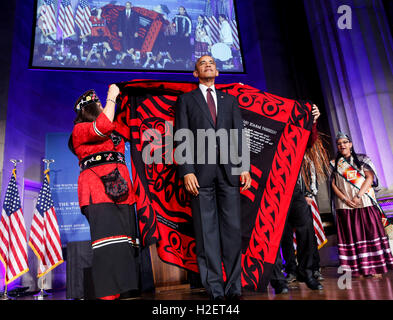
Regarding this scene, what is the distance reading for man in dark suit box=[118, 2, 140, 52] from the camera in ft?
21.2

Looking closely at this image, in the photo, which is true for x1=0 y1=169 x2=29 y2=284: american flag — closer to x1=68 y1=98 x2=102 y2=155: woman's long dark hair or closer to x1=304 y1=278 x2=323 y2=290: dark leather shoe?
x1=68 y1=98 x2=102 y2=155: woman's long dark hair

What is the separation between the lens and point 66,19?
6305 millimetres

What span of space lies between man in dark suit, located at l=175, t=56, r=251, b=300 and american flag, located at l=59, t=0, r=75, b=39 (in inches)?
196

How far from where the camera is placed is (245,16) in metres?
7.75

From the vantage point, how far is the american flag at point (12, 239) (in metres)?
4.46

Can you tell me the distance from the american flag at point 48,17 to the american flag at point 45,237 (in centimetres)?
316

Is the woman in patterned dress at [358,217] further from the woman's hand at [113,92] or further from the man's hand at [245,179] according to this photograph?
the woman's hand at [113,92]

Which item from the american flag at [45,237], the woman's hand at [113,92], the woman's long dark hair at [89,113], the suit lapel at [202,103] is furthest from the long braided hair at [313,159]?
the american flag at [45,237]

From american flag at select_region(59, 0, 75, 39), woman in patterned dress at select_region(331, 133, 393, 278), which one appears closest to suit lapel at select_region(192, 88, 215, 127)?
woman in patterned dress at select_region(331, 133, 393, 278)

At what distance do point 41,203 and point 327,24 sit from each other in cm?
570

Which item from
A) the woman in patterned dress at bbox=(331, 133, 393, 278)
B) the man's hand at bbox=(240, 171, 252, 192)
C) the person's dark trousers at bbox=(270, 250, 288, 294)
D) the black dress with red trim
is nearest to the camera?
the black dress with red trim

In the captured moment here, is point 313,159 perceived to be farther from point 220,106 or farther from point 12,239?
point 12,239

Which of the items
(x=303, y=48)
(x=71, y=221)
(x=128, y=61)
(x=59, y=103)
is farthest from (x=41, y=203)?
(x=303, y=48)

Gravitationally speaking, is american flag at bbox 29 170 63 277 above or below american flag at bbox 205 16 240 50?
below
